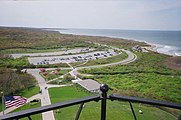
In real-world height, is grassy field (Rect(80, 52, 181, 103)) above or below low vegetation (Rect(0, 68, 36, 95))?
below

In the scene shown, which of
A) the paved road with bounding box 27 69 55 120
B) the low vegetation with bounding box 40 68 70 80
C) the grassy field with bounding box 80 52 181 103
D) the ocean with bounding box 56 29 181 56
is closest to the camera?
the paved road with bounding box 27 69 55 120

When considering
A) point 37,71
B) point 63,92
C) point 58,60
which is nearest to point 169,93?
point 63,92

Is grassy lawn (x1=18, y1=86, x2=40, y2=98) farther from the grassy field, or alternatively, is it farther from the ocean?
the ocean

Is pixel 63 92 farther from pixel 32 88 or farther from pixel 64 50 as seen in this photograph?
pixel 64 50

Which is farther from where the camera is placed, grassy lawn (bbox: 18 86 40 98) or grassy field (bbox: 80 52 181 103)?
grassy field (bbox: 80 52 181 103)

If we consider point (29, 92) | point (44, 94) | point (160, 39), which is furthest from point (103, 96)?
point (160, 39)

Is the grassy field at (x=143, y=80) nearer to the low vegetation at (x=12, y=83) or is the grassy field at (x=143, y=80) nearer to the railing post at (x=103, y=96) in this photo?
the low vegetation at (x=12, y=83)

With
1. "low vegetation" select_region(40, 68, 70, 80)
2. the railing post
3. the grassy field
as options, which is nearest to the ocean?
the grassy field

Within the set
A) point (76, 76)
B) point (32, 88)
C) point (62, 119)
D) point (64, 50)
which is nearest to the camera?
point (62, 119)
